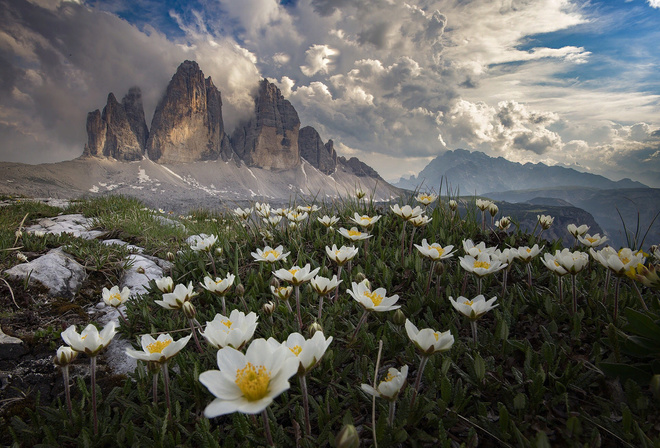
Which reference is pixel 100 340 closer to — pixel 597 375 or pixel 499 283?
pixel 597 375

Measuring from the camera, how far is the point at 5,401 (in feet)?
6.18

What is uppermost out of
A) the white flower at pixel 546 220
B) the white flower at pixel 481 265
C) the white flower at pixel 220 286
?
the white flower at pixel 546 220

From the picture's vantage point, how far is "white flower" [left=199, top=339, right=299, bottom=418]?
1045mm

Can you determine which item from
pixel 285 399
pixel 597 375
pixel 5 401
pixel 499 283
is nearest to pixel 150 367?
pixel 285 399

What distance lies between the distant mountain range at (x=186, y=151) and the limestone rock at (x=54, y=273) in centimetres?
11686

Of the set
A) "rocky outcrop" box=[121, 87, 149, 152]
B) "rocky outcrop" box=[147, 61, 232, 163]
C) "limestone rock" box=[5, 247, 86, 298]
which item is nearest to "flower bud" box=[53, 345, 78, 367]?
"limestone rock" box=[5, 247, 86, 298]

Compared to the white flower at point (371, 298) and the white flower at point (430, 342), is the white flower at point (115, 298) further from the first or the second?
the white flower at point (430, 342)

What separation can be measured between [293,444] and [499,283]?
7.19 ft

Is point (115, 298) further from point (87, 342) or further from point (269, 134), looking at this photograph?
point (269, 134)

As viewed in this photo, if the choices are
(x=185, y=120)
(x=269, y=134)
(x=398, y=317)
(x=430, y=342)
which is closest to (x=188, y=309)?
(x=398, y=317)

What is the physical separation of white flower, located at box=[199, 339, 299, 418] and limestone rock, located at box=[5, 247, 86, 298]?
334cm

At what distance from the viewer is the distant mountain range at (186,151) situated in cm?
12862

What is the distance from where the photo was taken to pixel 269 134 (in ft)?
529

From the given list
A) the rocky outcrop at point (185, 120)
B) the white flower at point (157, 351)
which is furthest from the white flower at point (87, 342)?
the rocky outcrop at point (185, 120)
